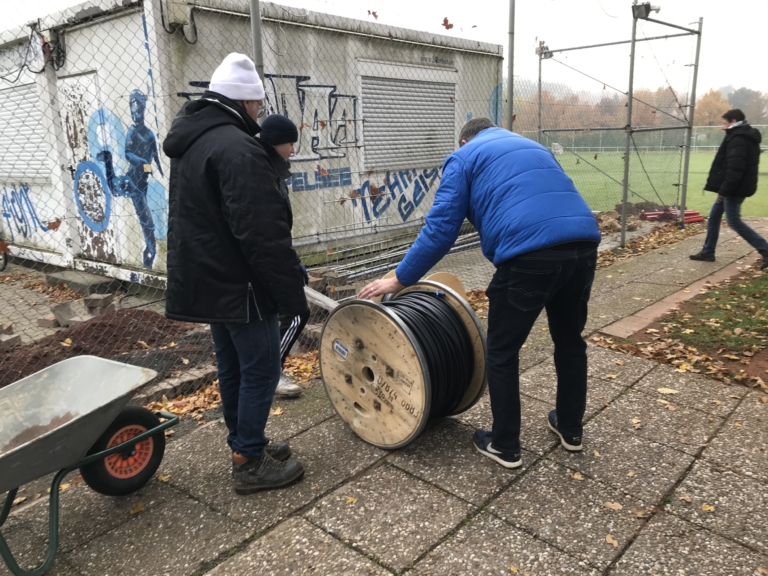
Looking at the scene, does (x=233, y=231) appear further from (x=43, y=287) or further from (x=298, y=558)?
(x=43, y=287)

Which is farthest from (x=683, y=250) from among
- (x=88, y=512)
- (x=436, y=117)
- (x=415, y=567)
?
(x=88, y=512)

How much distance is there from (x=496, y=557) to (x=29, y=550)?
2.22m

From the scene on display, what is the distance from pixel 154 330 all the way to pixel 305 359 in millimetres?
1794

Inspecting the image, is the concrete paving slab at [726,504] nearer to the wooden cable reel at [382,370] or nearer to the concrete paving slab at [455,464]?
the concrete paving slab at [455,464]

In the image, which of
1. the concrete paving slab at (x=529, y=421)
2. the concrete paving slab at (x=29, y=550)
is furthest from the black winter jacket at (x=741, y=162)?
the concrete paving slab at (x=29, y=550)

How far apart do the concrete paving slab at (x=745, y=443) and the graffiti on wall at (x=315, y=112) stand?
6.05 meters

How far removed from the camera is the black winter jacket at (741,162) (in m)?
8.04

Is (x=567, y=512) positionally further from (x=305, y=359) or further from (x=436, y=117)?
(x=436, y=117)

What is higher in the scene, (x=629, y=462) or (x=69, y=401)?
(x=69, y=401)

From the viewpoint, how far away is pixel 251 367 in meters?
3.09

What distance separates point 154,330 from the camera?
606 centimetres

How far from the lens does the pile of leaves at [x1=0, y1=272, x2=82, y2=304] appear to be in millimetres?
8367

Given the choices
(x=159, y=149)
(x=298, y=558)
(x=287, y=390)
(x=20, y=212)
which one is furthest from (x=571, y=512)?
(x=20, y=212)

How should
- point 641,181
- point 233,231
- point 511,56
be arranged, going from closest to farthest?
point 233,231 → point 511,56 → point 641,181
